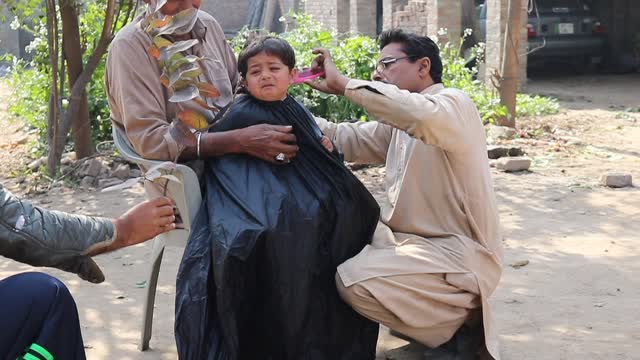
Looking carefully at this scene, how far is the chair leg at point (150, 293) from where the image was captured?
12.4 ft

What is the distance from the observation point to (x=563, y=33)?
569 inches

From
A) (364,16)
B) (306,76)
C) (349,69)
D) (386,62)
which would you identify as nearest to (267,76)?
(306,76)

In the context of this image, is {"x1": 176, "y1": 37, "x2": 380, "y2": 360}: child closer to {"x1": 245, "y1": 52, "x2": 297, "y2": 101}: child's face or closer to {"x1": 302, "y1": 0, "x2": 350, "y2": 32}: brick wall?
{"x1": 245, "y1": 52, "x2": 297, "y2": 101}: child's face

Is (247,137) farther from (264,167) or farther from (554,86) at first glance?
(554,86)

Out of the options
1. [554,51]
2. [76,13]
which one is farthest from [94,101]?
[554,51]

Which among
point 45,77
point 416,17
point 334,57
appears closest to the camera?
point 334,57

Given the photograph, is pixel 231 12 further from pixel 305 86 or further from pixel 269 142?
pixel 269 142

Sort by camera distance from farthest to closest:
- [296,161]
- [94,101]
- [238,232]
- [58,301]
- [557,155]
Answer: [94,101], [557,155], [296,161], [238,232], [58,301]

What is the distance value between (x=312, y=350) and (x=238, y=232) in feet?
1.60

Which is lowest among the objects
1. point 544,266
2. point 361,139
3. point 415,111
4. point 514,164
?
point 544,266

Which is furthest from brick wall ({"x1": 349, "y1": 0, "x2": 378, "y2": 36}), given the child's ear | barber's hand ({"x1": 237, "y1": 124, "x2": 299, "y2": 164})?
barber's hand ({"x1": 237, "y1": 124, "x2": 299, "y2": 164})

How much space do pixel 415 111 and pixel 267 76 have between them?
572 mm

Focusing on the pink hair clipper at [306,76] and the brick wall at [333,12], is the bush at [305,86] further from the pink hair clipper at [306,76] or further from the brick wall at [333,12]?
the brick wall at [333,12]

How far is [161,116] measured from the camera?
11.7 feet
